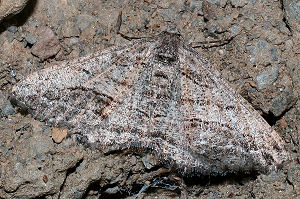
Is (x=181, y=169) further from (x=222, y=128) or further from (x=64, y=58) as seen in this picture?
(x=64, y=58)

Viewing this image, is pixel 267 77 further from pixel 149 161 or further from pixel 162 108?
pixel 149 161

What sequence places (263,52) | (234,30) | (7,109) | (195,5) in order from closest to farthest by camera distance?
(7,109), (263,52), (234,30), (195,5)

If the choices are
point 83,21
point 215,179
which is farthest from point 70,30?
point 215,179

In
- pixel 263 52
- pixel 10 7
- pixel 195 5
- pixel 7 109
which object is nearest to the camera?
pixel 10 7

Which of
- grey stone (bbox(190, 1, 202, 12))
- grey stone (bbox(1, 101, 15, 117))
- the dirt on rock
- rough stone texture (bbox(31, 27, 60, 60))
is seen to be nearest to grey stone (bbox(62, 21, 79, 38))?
the dirt on rock

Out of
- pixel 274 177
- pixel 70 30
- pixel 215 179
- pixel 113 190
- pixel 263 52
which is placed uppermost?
pixel 263 52

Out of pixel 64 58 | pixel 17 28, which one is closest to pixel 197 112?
pixel 64 58
